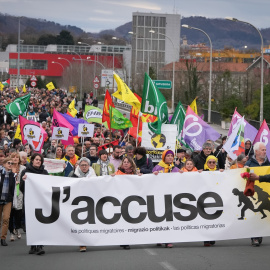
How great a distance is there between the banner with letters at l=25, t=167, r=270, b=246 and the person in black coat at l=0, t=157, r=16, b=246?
115 cm

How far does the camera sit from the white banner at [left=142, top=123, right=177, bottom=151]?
19.6 m

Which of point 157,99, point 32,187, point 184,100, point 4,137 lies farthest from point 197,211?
point 184,100

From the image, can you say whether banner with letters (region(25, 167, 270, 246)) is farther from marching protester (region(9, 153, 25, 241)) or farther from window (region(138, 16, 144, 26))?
window (region(138, 16, 144, 26))

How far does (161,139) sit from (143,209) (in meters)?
7.04

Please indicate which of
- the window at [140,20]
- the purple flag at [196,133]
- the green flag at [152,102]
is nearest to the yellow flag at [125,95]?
the green flag at [152,102]

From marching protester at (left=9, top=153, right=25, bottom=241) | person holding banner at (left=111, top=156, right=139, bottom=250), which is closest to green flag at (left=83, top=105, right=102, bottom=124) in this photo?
marching protester at (left=9, top=153, right=25, bottom=241)

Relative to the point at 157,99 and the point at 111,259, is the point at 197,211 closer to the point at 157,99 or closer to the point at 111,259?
the point at 111,259

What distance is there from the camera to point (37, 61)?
170m

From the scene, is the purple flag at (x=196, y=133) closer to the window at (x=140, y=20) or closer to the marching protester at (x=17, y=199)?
the marching protester at (x=17, y=199)

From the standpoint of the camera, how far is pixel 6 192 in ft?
44.9

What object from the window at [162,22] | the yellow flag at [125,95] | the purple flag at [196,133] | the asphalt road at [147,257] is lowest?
the asphalt road at [147,257]

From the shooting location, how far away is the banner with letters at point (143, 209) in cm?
1252

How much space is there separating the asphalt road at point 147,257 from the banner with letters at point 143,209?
0.22m

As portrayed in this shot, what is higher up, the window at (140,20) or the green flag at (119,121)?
the window at (140,20)
